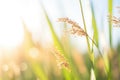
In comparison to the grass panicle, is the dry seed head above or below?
above

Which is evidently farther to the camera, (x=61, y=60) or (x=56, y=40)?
(x=56, y=40)

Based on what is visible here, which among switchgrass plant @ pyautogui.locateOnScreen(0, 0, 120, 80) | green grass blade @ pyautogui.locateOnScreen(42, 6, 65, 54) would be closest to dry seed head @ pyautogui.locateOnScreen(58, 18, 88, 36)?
switchgrass plant @ pyautogui.locateOnScreen(0, 0, 120, 80)

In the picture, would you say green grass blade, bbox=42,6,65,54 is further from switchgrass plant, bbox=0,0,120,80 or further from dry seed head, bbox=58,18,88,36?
dry seed head, bbox=58,18,88,36

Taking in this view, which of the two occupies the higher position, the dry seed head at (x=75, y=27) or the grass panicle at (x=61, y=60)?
the dry seed head at (x=75, y=27)

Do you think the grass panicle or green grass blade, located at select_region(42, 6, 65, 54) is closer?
the grass panicle

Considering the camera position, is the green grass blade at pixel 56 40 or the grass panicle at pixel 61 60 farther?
the green grass blade at pixel 56 40

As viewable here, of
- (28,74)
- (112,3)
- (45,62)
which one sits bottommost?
(28,74)

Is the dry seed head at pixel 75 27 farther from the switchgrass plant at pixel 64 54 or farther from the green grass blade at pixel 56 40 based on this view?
the green grass blade at pixel 56 40

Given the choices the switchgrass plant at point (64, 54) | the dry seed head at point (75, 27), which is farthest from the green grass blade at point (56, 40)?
the dry seed head at point (75, 27)

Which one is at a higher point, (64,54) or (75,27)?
(75,27)

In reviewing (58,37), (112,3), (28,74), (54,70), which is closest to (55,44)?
(58,37)

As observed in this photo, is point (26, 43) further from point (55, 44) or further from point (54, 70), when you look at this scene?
point (54, 70)
